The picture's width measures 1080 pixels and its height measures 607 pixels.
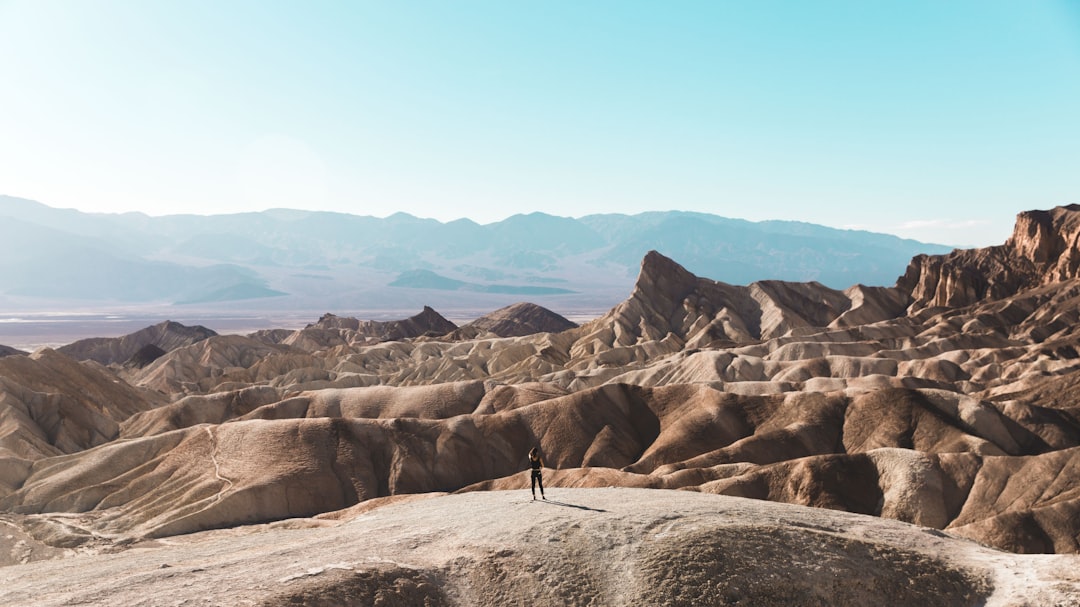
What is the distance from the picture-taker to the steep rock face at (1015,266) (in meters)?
152

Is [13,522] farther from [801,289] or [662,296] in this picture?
[801,289]

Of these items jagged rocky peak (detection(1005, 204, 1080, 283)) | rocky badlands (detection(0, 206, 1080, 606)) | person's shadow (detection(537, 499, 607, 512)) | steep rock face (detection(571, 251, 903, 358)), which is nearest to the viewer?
rocky badlands (detection(0, 206, 1080, 606))

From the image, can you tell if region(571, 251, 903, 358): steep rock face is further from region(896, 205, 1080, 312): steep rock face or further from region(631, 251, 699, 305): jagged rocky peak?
region(896, 205, 1080, 312): steep rock face

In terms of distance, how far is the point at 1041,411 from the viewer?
70.2 metres

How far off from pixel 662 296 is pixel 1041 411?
108043mm

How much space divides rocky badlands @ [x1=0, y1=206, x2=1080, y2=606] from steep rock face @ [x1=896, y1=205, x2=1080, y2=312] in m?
0.68

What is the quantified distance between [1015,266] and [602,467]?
137856 millimetres

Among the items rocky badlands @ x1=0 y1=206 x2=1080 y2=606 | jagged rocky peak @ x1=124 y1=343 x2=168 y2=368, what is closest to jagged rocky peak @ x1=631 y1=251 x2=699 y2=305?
rocky badlands @ x1=0 y1=206 x2=1080 y2=606

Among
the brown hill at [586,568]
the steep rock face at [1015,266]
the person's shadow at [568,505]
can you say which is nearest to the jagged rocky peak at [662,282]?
the steep rock face at [1015,266]

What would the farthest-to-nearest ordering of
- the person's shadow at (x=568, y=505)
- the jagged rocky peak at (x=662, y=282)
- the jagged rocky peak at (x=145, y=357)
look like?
the jagged rocky peak at (x=145, y=357), the jagged rocky peak at (x=662, y=282), the person's shadow at (x=568, y=505)

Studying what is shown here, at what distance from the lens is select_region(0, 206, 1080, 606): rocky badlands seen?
2700 centimetres

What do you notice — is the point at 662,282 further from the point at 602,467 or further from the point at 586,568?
the point at 586,568

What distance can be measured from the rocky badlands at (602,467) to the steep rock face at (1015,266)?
68 cm

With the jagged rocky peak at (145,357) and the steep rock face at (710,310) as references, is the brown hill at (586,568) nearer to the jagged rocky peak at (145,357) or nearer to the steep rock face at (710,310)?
the steep rock face at (710,310)
